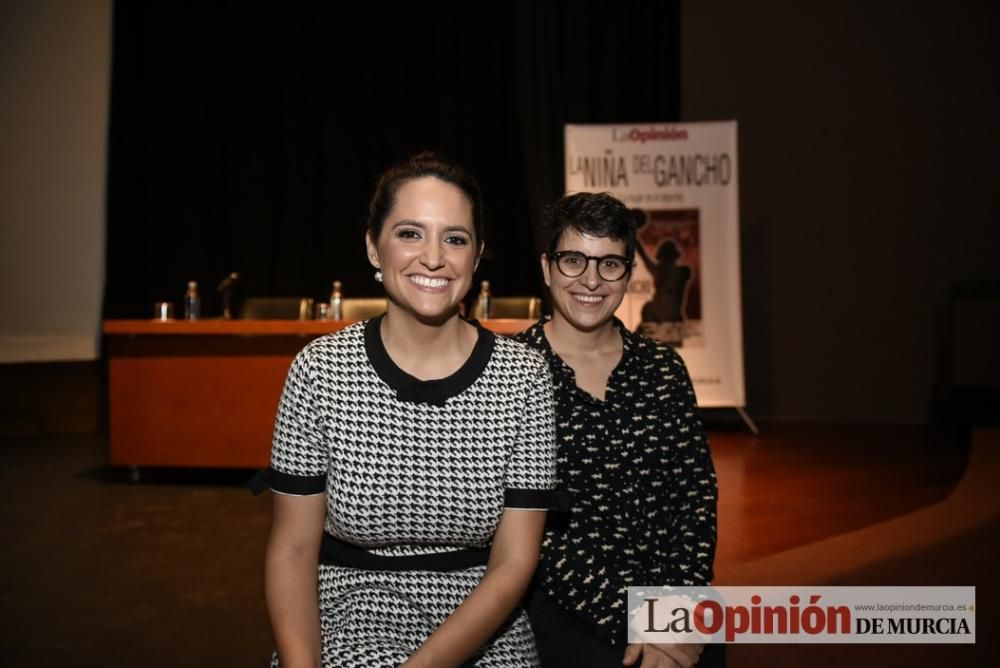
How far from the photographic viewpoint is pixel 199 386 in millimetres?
4418

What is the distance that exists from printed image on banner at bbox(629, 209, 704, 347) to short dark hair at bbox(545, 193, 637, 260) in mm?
3963

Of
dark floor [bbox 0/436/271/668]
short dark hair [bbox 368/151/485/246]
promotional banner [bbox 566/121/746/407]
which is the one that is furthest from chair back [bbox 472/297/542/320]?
short dark hair [bbox 368/151/485/246]

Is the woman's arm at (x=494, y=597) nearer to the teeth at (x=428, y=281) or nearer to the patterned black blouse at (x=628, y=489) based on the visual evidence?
the patterned black blouse at (x=628, y=489)

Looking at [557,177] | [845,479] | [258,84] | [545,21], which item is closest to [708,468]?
[845,479]

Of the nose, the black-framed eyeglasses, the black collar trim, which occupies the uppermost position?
the black-framed eyeglasses

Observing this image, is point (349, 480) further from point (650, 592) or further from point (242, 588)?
point (242, 588)

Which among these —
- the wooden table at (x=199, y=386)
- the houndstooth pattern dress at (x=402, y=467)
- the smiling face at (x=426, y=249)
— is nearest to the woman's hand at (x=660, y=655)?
the houndstooth pattern dress at (x=402, y=467)

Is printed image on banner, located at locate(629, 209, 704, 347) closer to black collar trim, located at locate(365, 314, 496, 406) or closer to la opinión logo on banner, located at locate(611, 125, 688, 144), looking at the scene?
la opinión logo on banner, located at locate(611, 125, 688, 144)

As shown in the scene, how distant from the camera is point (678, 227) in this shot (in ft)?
18.5

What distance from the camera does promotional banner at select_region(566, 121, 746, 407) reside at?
558 cm

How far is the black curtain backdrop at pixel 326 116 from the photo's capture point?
21.5 feet

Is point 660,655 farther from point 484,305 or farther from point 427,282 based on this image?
point 484,305

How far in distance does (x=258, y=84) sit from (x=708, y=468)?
6.20 meters

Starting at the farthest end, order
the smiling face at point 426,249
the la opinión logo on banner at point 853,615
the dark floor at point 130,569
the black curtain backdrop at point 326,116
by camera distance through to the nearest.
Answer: the black curtain backdrop at point 326,116
the dark floor at point 130,569
the la opinión logo on banner at point 853,615
the smiling face at point 426,249
